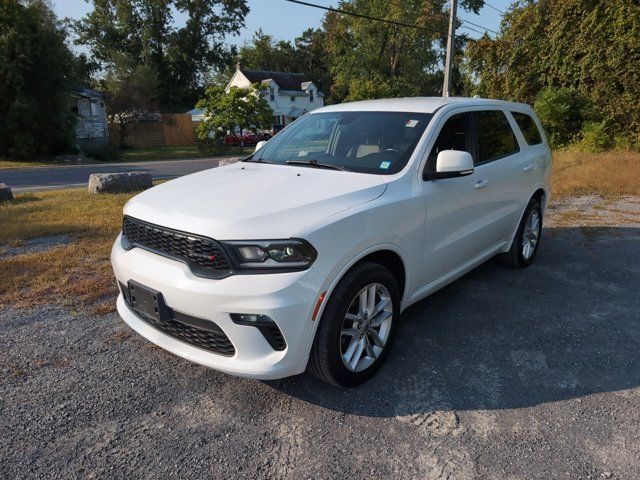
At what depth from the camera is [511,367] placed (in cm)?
327

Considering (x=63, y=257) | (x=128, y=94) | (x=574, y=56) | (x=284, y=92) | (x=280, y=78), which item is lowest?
(x=63, y=257)

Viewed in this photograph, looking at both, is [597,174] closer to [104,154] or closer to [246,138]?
[246,138]

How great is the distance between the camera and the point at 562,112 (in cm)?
1678

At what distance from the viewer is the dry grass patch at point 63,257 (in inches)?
174

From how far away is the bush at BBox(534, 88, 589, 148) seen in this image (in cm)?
1681

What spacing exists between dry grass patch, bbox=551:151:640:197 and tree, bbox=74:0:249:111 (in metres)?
42.0

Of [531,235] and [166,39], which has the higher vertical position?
[166,39]

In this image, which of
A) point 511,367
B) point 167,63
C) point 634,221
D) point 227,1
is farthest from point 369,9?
point 511,367

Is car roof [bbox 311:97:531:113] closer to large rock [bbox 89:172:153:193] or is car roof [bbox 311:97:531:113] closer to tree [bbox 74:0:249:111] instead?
large rock [bbox 89:172:153:193]

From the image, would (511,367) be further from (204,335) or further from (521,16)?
(521,16)

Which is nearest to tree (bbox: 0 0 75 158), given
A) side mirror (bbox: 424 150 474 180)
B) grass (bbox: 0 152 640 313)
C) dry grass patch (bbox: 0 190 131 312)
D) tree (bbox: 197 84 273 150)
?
tree (bbox: 197 84 273 150)

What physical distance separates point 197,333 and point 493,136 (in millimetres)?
3241

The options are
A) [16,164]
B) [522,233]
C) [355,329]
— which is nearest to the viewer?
[355,329]

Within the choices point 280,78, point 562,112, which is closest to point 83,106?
point 280,78
